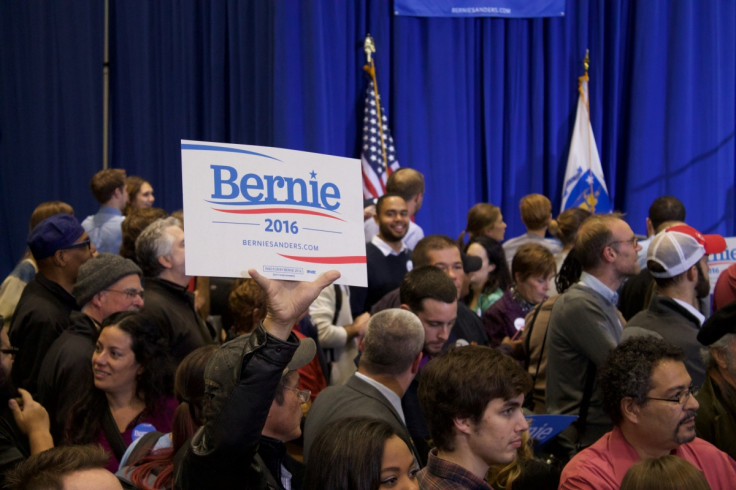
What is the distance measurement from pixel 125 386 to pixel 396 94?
6280mm

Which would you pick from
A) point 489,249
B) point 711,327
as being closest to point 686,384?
point 711,327

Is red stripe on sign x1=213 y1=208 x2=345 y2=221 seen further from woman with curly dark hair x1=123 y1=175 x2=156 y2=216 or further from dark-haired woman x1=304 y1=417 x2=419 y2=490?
woman with curly dark hair x1=123 y1=175 x2=156 y2=216

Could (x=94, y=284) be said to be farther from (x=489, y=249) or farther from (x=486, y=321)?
(x=489, y=249)

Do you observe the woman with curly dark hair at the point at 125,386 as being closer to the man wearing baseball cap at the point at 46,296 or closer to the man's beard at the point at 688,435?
the man wearing baseball cap at the point at 46,296

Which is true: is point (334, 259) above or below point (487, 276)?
above

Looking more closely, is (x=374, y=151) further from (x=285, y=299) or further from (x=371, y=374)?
(x=285, y=299)

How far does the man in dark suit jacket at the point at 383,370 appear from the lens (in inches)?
122

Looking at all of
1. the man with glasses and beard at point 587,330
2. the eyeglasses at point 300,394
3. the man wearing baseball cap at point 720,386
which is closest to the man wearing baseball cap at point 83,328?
the eyeglasses at point 300,394

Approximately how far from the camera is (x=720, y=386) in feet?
10.3

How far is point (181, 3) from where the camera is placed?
8672 mm

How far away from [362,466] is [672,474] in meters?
0.86

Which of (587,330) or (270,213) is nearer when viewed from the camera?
(270,213)

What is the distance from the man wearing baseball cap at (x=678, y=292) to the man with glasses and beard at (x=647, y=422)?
0.58 metres

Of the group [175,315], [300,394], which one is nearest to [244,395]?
[300,394]
